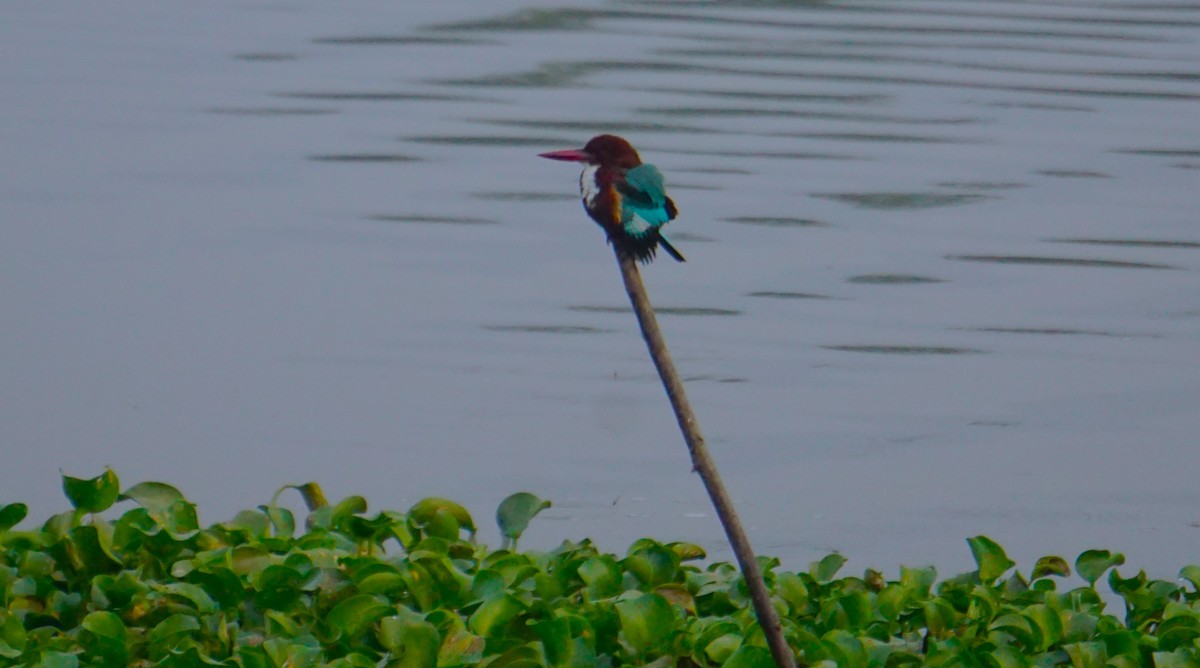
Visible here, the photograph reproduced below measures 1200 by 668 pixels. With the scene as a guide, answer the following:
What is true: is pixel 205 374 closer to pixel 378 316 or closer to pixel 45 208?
pixel 378 316

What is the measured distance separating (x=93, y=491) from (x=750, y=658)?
1.11m

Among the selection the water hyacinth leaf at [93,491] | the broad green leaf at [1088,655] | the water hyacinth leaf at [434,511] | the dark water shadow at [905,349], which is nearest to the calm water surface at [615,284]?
the dark water shadow at [905,349]

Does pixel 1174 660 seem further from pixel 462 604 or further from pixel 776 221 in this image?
pixel 776 221

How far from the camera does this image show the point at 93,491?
9.77ft

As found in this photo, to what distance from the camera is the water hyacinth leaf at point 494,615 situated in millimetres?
2627

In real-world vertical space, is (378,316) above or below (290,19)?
below

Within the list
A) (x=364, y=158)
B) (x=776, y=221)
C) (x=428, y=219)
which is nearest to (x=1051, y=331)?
(x=776, y=221)

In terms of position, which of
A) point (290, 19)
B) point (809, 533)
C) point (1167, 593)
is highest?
point (290, 19)

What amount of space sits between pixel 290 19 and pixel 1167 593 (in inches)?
349

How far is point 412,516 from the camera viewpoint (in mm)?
3119

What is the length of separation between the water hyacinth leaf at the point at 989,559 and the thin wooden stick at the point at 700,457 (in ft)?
2.24

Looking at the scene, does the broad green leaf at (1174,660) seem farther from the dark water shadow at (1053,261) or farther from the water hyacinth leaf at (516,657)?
the dark water shadow at (1053,261)

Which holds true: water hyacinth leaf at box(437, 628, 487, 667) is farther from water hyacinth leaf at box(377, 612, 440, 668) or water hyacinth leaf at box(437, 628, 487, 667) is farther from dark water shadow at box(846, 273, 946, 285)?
dark water shadow at box(846, 273, 946, 285)

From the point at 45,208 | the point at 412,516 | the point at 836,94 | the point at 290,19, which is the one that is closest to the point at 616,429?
the point at 412,516
